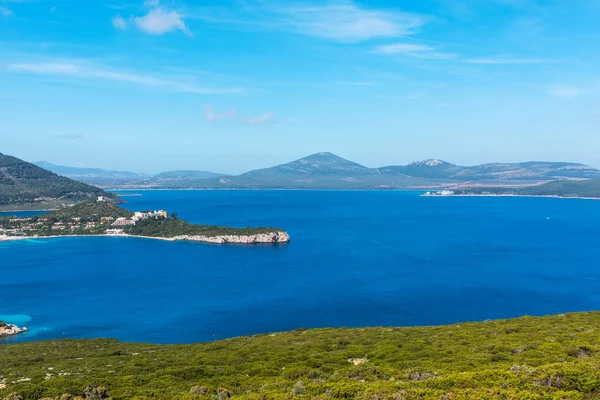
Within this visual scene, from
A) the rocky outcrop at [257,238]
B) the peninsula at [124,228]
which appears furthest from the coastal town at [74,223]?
the rocky outcrop at [257,238]

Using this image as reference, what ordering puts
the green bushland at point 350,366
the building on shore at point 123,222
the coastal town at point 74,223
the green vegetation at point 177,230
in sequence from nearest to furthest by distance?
1. the green bushland at point 350,366
2. the green vegetation at point 177,230
3. the coastal town at point 74,223
4. the building on shore at point 123,222

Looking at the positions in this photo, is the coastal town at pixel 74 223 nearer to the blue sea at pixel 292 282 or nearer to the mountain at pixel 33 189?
the blue sea at pixel 292 282

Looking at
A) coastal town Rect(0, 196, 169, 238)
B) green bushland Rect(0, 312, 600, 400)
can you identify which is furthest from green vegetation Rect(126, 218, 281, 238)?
green bushland Rect(0, 312, 600, 400)

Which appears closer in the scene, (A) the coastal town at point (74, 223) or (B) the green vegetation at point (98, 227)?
(B) the green vegetation at point (98, 227)

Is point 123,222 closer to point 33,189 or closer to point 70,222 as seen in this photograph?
point 70,222

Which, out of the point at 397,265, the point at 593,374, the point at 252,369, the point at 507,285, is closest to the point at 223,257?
the point at 397,265

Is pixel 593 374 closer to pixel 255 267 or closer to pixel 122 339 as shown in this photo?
pixel 122 339
